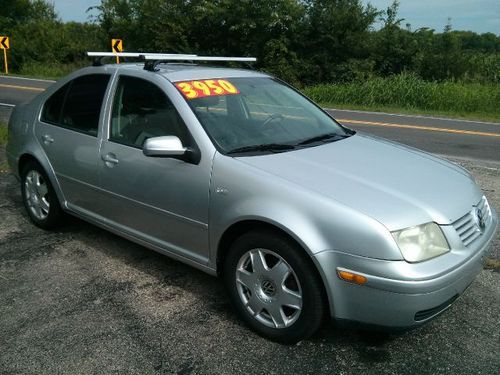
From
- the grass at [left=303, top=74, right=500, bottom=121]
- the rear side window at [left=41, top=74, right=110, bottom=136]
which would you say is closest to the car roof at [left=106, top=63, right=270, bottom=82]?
the rear side window at [left=41, top=74, right=110, bottom=136]

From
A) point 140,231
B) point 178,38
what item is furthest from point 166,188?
point 178,38

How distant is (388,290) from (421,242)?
1.01 feet

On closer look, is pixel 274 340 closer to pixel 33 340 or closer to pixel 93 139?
pixel 33 340

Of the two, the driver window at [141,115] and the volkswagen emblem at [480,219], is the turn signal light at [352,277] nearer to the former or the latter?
the volkswagen emblem at [480,219]

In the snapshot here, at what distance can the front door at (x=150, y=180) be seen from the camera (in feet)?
11.0

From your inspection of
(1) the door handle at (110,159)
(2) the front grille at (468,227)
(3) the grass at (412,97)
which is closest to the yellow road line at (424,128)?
(3) the grass at (412,97)

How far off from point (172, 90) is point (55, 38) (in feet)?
104

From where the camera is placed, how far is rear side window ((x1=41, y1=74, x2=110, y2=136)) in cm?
414

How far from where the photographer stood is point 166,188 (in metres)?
3.46

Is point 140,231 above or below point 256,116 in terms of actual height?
below

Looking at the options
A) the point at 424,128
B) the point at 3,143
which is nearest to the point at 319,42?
the point at 424,128

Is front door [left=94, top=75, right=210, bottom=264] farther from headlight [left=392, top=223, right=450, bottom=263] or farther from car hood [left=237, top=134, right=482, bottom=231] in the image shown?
headlight [left=392, top=223, right=450, bottom=263]

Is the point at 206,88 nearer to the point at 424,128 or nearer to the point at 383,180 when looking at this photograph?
the point at 383,180

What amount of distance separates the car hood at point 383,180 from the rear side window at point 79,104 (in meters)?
1.61
